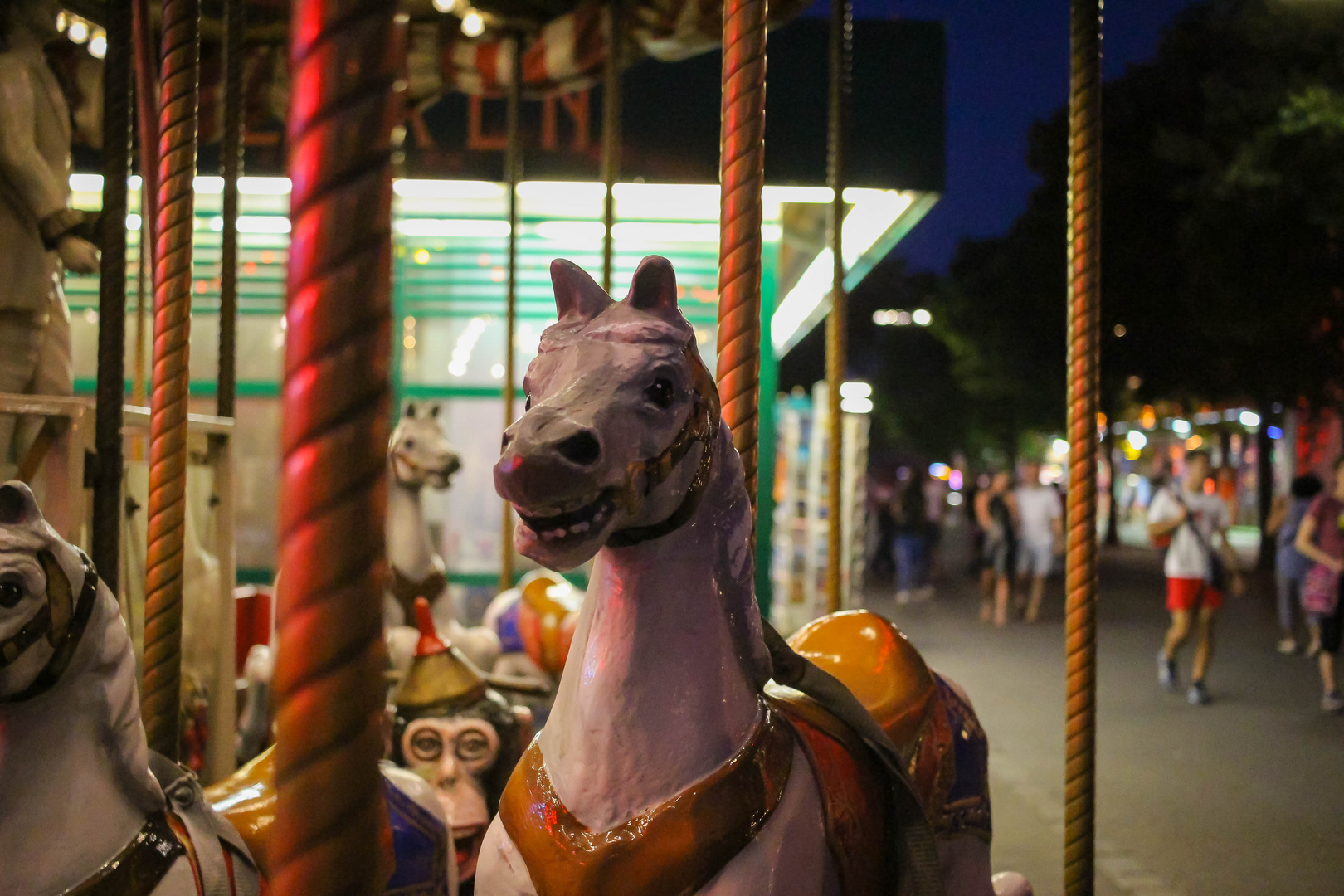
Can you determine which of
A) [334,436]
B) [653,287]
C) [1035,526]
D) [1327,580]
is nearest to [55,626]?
[653,287]

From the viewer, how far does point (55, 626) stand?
5.03 feet

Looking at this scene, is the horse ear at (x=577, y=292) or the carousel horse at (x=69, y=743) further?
the carousel horse at (x=69, y=743)

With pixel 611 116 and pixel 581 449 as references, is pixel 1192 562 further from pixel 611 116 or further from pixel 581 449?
pixel 581 449

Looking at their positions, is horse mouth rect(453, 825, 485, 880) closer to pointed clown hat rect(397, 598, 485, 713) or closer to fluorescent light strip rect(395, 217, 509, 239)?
pointed clown hat rect(397, 598, 485, 713)

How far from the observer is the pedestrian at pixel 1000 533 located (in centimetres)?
1120

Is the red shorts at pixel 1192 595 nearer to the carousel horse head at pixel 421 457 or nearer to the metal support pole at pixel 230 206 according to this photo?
the carousel horse head at pixel 421 457

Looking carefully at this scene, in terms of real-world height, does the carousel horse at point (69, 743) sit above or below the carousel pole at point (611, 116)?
below

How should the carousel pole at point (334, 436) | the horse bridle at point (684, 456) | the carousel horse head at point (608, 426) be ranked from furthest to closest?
the horse bridle at point (684, 456), the carousel horse head at point (608, 426), the carousel pole at point (334, 436)

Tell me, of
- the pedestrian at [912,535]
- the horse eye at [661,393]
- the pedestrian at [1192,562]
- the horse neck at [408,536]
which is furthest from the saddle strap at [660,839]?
the pedestrian at [912,535]

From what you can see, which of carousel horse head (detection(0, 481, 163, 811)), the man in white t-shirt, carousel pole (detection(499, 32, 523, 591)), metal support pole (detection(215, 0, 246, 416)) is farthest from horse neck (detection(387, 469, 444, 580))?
the man in white t-shirt

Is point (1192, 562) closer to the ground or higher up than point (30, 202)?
closer to the ground

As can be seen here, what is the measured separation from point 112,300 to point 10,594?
1.01 metres

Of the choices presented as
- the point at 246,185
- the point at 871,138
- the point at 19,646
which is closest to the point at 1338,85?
the point at 871,138

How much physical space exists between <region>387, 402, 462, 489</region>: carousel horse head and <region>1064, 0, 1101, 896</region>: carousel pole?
110 inches
